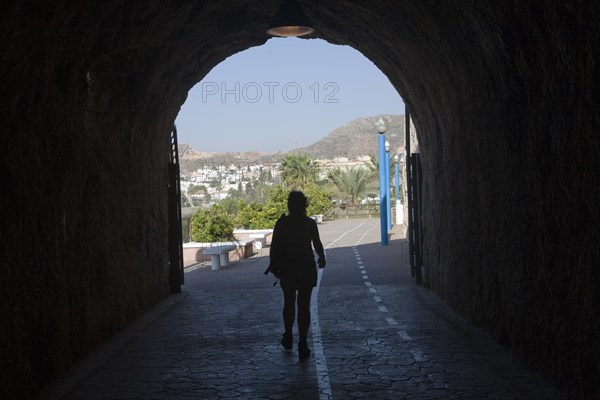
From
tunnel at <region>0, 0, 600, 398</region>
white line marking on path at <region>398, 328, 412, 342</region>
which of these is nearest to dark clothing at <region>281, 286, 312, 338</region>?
white line marking on path at <region>398, 328, 412, 342</region>

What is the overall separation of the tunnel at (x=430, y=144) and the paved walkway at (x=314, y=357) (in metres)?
0.37

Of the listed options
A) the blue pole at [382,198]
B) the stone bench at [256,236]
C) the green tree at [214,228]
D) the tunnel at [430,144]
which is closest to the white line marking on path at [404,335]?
the tunnel at [430,144]

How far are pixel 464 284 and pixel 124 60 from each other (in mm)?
5815

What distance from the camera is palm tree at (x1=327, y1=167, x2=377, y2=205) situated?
68750 mm

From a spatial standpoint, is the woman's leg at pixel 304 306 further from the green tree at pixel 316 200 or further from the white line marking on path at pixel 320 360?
the green tree at pixel 316 200

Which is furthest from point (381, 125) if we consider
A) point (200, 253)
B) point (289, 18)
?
point (289, 18)

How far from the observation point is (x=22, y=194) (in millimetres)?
7348

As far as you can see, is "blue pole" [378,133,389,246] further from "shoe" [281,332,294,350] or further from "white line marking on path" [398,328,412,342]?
"shoe" [281,332,294,350]

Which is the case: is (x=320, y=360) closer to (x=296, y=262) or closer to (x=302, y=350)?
(x=302, y=350)

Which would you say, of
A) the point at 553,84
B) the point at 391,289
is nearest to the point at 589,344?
the point at 553,84

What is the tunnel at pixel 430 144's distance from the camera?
6.39 m

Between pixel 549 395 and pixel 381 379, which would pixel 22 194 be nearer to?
pixel 381 379

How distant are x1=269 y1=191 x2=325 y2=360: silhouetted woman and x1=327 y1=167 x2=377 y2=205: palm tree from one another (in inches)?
2331

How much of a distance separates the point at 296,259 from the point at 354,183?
60163mm
